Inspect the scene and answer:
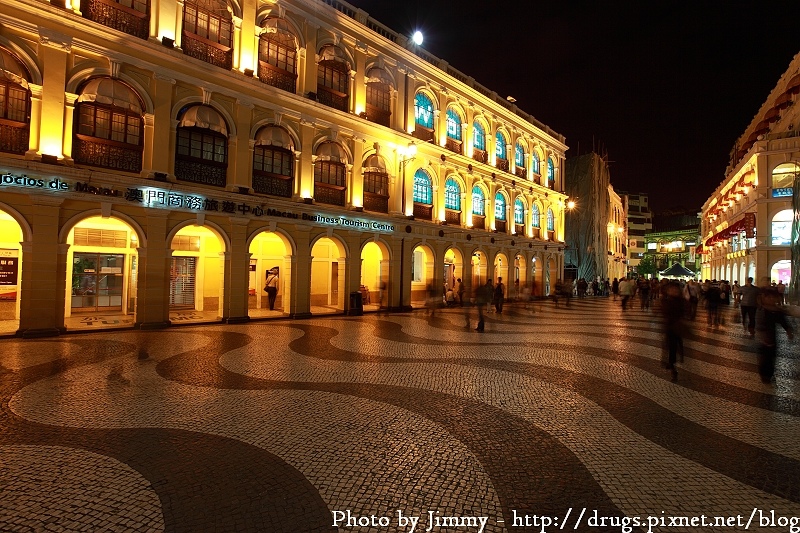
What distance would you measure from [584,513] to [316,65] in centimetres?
1915

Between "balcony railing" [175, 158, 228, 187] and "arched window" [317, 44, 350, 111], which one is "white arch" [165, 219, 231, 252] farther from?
"arched window" [317, 44, 350, 111]

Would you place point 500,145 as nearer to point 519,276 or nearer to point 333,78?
point 519,276

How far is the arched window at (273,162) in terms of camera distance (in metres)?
16.8

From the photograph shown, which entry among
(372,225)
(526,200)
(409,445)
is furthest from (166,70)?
(526,200)

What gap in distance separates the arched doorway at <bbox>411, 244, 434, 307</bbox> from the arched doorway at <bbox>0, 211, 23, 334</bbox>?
16.3 meters

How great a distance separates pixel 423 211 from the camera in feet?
77.9

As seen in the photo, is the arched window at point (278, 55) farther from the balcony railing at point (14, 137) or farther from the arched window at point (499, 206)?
the arched window at point (499, 206)

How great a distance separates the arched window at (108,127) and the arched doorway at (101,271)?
2.77 m

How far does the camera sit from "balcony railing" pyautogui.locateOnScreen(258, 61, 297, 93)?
16.8 m

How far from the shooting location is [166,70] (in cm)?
1418

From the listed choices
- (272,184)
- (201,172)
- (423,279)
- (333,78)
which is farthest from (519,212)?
(201,172)

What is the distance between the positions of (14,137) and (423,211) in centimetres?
1702

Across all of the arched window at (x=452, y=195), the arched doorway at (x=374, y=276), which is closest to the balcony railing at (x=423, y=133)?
the arched window at (x=452, y=195)

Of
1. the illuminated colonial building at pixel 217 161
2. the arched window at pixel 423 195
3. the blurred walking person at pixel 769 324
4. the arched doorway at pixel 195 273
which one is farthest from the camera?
the arched window at pixel 423 195
